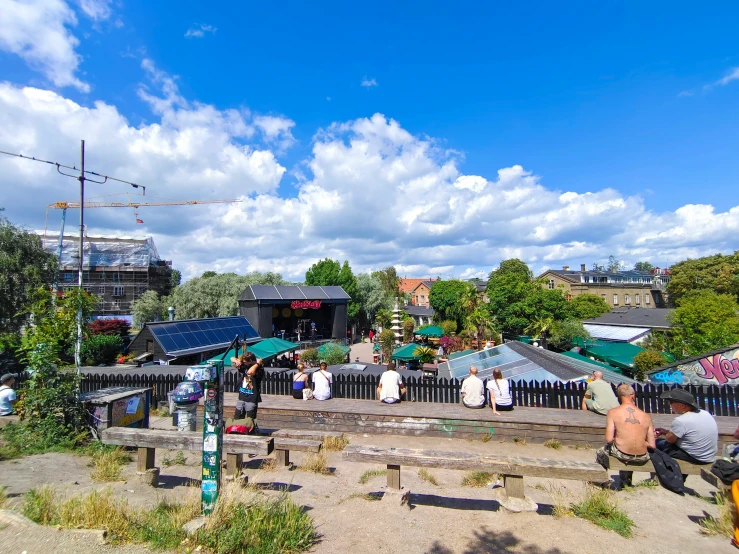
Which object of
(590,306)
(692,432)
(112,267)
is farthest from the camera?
(112,267)

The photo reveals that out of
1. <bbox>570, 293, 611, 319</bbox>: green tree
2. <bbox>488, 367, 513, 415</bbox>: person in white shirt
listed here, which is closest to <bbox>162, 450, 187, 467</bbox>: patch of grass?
<bbox>488, 367, 513, 415</bbox>: person in white shirt

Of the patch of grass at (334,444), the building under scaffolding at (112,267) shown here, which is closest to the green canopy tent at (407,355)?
the patch of grass at (334,444)

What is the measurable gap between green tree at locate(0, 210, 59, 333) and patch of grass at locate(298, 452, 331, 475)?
26.1m

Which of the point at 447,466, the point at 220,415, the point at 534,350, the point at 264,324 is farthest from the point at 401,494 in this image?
the point at 264,324

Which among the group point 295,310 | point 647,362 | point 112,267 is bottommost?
point 647,362

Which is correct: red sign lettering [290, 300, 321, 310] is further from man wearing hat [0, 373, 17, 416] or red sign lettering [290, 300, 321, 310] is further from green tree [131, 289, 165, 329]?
man wearing hat [0, 373, 17, 416]

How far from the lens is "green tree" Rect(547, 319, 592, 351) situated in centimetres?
2979

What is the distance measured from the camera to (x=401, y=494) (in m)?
4.76

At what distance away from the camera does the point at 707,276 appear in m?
48.9

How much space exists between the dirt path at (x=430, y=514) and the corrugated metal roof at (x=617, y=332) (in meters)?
29.9

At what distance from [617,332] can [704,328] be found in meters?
13.1

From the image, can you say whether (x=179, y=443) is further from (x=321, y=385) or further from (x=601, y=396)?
(x=601, y=396)

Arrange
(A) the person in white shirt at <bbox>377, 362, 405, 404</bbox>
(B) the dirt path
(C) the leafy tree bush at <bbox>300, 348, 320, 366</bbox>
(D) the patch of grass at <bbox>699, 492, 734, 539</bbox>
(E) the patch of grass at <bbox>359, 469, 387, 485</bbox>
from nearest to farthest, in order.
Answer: (B) the dirt path
(D) the patch of grass at <bbox>699, 492, 734, 539</bbox>
(E) the patch of grass at <bbox>359, 469, 387, 485</bbox>
(A) the person in white shirt at <bbox>377, 362, 405, 404</bbox>
(C) the leafy tree bush at <bbox>300, 348, 320, 366</bbox>

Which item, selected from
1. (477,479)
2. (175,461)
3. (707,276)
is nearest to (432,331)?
(477,479)
